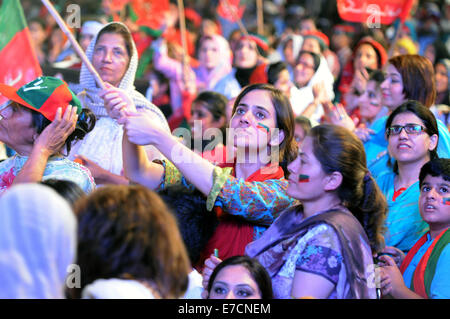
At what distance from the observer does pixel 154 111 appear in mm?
3920

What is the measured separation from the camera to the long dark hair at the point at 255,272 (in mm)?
2547

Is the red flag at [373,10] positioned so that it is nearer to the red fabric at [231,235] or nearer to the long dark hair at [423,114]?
the long dark hair at [423,114]

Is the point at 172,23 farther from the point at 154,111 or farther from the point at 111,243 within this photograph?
the point at 111,243

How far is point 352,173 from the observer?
2736 millimetres

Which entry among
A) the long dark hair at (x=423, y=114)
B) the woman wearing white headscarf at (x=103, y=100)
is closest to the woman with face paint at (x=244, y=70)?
the woman wearing white headscarf at (x=103, y=100)

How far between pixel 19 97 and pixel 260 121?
1.08 meters

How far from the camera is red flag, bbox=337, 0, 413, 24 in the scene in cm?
541

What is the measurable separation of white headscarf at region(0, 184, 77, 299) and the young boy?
5.56 feet

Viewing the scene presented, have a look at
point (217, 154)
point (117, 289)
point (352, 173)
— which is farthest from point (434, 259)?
point (217, 154)

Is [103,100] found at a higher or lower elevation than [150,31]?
lower

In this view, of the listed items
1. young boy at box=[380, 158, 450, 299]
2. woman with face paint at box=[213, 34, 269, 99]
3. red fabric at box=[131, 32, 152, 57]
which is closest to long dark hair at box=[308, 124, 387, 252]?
young boy at box=[380, 158, 450, 299]

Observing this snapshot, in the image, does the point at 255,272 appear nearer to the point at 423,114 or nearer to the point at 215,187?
the point at 215,187

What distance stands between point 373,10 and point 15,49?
2.78 metres

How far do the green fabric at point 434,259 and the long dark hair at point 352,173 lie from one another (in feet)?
0.95
